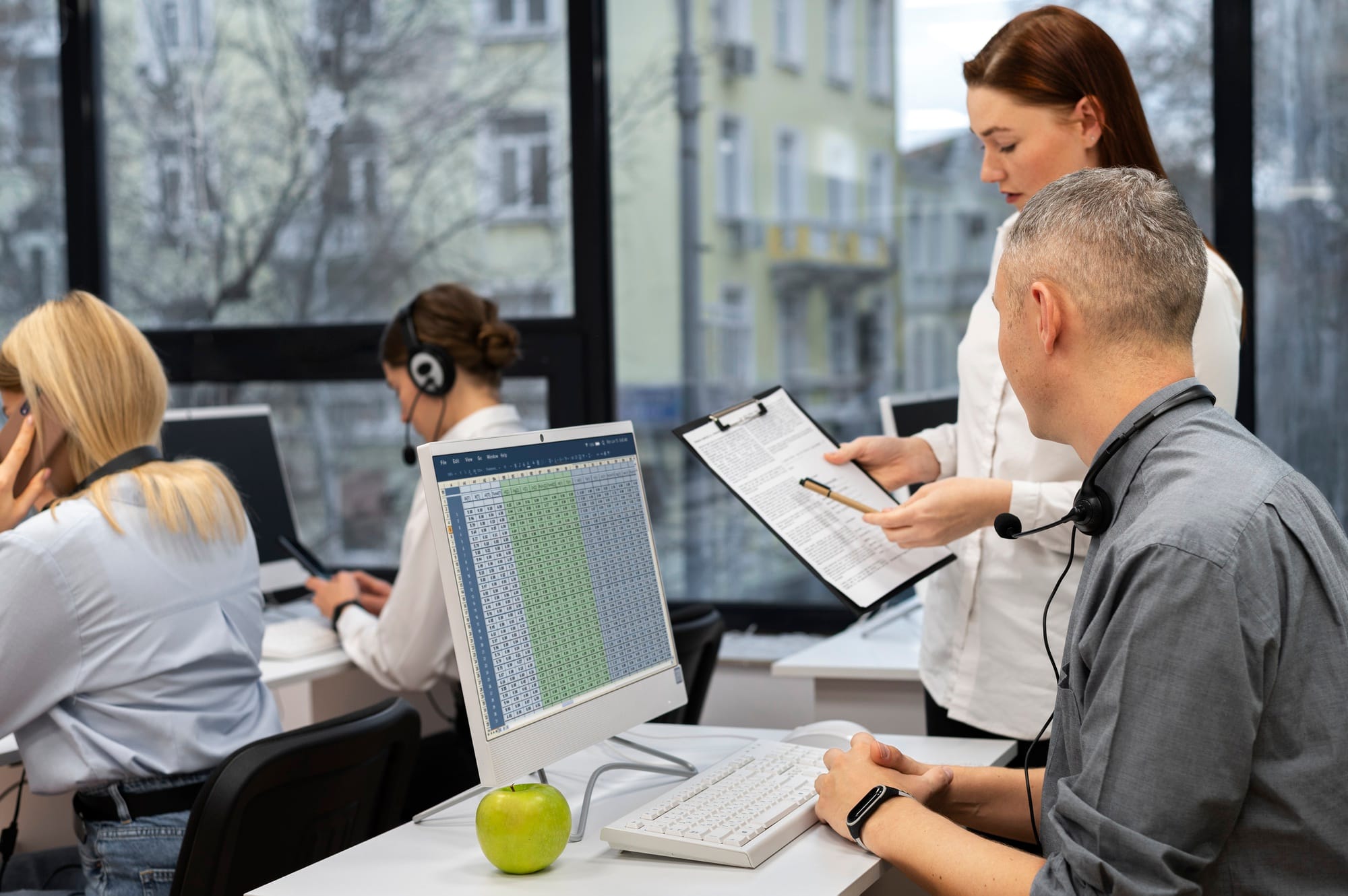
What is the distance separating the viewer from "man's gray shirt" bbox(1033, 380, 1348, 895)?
3.03ft

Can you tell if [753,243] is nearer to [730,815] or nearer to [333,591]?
[333,591]

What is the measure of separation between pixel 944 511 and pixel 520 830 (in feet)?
2.00

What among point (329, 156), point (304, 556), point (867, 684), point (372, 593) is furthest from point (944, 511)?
point (329, 156)

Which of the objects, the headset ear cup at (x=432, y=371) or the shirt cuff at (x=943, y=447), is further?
the headset ear cup at (x=432, y=371)

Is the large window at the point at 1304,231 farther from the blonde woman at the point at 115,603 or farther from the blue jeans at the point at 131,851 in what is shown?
the blue jeans at the point at 131,851

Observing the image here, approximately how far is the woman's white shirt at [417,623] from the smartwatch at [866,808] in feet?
3.74

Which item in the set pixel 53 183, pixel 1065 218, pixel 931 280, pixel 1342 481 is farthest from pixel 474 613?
pixel 53 183

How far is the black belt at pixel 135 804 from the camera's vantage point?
1652 millimetres

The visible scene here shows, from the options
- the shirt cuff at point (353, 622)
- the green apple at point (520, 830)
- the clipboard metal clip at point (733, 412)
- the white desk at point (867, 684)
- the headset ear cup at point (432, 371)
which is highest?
the headset ear cup at point (432, 371)

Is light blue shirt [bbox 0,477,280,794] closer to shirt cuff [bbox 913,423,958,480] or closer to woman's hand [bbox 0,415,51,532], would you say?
woman's hand [bbox 0,415,51,532]

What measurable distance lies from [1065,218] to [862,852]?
2.10ft

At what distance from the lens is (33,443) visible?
5.98 ft

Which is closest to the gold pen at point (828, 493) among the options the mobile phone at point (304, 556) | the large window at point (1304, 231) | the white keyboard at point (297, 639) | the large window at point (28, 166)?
the white keyboard at point (297, 639)

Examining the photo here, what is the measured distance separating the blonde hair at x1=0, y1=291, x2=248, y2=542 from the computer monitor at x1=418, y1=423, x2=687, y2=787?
2.06 ft
